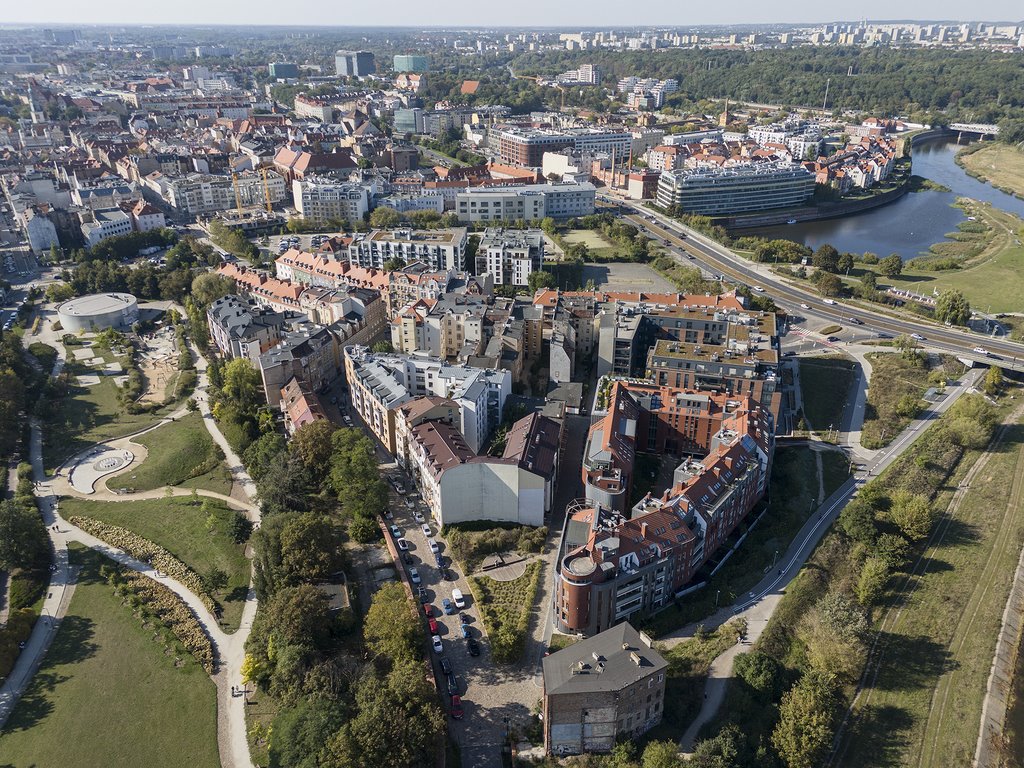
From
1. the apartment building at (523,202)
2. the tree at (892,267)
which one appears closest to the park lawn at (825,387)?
the tree at (892,267)

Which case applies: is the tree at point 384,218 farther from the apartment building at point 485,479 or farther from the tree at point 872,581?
the tree at point 872,581

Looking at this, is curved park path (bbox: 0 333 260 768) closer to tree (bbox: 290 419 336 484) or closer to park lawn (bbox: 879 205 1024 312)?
tree (bbox: 290 419 336 484)

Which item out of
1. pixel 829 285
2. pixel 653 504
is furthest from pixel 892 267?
pixel 653 504

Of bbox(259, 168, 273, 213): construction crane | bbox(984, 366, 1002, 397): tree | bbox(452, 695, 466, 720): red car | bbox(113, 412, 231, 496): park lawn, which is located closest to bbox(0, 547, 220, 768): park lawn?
bbox(452, 695, 466, 720): red car

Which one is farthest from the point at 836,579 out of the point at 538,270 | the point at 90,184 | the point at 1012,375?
the point at 90,184

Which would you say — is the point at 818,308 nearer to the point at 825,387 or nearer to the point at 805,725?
the point at 825,387

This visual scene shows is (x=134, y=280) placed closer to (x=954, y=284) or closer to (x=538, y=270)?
(x=538, y=270)
